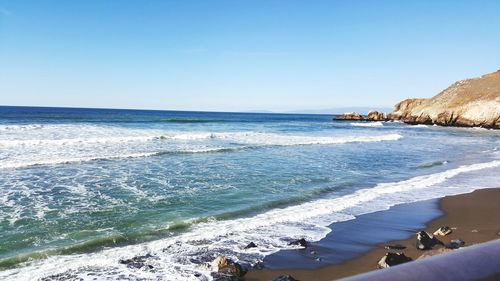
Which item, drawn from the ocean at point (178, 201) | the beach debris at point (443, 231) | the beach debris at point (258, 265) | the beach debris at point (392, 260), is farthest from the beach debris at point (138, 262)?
the beach debris at point (443, 231)

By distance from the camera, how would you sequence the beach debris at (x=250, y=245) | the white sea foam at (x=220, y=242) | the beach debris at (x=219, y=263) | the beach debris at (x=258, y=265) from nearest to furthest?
the white sea foam at (x=220, y=242) < the beach debris at (x=219, y=263) < the beach debris at (x=258, y=265) < the beach debris at (x=250, y=245)

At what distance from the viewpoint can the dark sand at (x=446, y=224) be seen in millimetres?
6402

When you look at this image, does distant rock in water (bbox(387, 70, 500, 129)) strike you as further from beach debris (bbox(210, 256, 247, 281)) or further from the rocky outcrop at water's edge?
beach debris (bbox(210, 256, 247, 281))

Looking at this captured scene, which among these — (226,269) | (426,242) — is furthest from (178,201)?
(426,242)

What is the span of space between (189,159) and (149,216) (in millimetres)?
10534

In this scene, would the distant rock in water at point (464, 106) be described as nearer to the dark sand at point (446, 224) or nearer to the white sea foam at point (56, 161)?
the dark sand at point (446, 224)

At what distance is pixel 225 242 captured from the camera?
7812mm

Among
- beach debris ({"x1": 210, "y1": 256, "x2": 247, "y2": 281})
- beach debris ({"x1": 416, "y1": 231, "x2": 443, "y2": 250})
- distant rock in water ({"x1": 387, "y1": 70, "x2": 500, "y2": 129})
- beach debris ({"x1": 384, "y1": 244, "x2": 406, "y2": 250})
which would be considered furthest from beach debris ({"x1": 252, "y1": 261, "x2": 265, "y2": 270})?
distant rock in water ({"x1": 387, "y1": 70, "x2": 500, "y2": 129})

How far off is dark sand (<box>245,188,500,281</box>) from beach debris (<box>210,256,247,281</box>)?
0.48 feet

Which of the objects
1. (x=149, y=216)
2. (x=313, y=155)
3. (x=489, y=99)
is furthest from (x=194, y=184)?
(x=489, y=99)

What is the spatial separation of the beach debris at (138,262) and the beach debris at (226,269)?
3.28 ft

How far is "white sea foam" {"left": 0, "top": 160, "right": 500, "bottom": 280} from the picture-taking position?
6.26 metres

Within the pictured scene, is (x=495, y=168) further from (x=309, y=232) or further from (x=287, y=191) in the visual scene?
(x=309, y=232)

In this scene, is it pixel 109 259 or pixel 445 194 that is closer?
pixel 109 259
